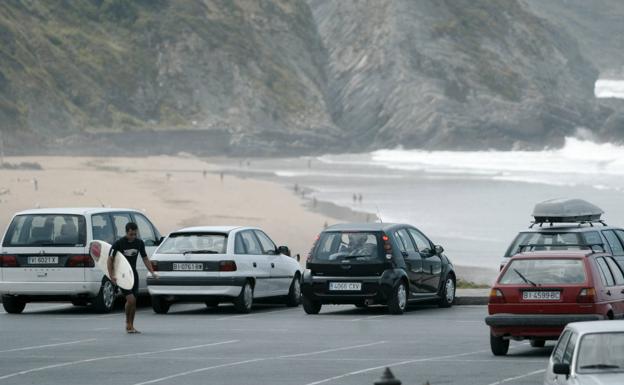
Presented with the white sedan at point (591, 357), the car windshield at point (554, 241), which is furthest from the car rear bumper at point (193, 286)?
the white sedan at point (591, 357)

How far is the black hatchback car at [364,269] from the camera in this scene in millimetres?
22766

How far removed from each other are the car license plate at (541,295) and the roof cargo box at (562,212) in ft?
18.6

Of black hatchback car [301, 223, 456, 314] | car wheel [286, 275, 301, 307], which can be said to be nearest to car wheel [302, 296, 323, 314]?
black hatchback car [301, 223, 456, 314]

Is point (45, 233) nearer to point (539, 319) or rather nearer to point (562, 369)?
point (539, 319)

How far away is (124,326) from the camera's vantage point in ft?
70.0

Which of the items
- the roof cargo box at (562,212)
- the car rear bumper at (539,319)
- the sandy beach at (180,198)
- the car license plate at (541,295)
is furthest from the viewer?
the sandy beach at (180,198)

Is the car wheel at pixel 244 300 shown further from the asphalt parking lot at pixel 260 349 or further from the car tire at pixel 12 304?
the car tire at pixel 12 304

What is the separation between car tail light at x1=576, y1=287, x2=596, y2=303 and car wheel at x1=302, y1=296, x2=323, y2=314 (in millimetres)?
7213

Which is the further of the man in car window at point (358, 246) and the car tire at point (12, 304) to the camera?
the car tire at point (12, 304)

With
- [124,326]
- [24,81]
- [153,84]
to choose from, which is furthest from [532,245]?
[153,84]

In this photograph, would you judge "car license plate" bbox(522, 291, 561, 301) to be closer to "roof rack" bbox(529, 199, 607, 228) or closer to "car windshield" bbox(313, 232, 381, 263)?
"roof rack" bbox(529, 199, 607, 228)

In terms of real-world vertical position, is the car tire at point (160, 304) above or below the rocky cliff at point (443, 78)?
below

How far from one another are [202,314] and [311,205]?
4288 cm

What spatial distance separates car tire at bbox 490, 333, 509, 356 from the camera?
16750 millimetres
